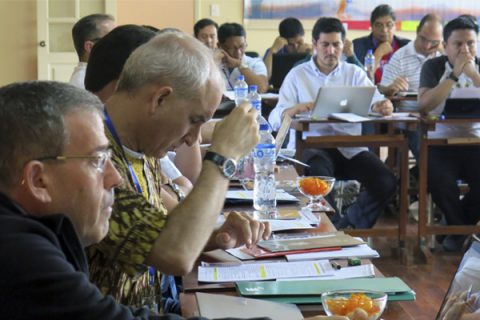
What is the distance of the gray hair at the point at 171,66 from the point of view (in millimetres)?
1621

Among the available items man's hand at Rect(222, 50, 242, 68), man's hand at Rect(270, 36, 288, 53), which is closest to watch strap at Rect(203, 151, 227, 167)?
man's hand at Rect(222, 50, 242, 68)

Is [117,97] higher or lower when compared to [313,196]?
higher

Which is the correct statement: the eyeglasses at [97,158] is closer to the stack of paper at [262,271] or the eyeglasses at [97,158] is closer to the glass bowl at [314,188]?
the stack of paper at [262,271]

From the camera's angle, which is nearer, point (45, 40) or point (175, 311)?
point (175, 311)

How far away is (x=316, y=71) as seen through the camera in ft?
15.1

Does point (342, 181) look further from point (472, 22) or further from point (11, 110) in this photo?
point (11, 110)

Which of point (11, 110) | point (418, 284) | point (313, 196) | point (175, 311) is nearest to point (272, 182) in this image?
point (313, 196)

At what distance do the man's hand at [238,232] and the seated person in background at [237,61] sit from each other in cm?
396

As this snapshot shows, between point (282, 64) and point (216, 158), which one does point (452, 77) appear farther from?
point (216, 158)

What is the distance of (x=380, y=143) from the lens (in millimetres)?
4191

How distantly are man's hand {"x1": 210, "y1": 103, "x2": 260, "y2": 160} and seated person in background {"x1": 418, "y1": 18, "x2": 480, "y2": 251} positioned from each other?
2.81m

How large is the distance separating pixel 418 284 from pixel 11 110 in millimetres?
2981

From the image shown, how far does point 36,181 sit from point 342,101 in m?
3.18

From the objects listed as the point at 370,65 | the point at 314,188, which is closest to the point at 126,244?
the point at 314,188
